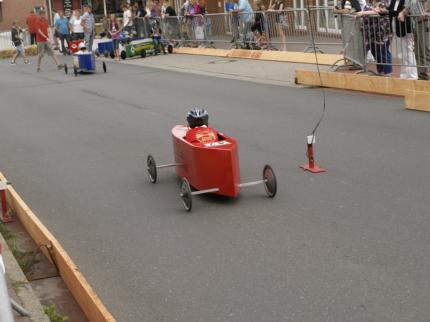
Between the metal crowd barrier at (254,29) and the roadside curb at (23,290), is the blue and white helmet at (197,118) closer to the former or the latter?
the roadside curb at (23,290)

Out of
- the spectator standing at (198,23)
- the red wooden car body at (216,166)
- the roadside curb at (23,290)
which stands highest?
the spectator standing at (198,23)

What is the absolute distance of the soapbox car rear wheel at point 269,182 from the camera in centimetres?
730

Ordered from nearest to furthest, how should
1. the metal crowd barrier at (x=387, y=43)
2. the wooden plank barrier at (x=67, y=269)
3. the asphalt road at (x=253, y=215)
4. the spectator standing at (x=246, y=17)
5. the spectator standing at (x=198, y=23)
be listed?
the wooden plank barrier at (x=67, y=269) < the asphalt road at (x=253, y=215) < the metal crowd barrier at (x=387, y=43) < the spectator standing at (x=246, y=17) < the spectator standing at (x=198, y=23)

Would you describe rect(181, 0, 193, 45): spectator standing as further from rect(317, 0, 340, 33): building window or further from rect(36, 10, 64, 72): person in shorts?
rect(317, 0, 340, 33): building window

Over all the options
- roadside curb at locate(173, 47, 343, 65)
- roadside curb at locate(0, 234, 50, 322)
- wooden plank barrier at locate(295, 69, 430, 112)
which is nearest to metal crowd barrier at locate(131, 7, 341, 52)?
roadside curb at locate(173, 47, 343, 65)

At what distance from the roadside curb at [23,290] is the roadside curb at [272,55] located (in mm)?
12349

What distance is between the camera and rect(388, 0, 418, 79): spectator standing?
527 inches

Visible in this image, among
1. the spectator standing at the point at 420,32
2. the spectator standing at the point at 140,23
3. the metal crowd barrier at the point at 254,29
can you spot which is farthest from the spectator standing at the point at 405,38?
the spectator standing at the point at 140,23

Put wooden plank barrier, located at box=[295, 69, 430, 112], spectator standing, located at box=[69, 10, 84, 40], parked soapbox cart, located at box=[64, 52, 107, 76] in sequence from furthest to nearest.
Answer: spectator standing, located at box=[69, 10, 84, 40] → parked soapbox cart, located at box=[64, 52, 107, 76] → wooden plank barrier, located at box=[295, 69, 430, 112]

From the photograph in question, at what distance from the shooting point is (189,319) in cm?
486

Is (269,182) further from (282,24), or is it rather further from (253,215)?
(282,24)

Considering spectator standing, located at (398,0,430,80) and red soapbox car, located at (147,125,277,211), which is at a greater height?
spectator standing, located at (398,0,430,80)

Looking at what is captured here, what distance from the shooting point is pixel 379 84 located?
1367 centimetres

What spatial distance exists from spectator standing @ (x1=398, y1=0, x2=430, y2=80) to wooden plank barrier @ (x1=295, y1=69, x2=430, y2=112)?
49 centimetres
